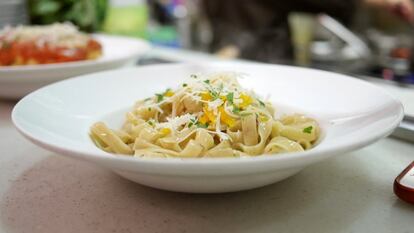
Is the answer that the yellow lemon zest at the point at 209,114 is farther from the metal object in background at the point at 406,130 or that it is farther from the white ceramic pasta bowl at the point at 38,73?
the white ceramic pasta bowl at the point at 38,73

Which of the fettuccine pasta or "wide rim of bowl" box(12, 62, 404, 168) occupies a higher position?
"wide rim of bowl" box(12, 62, 404, 168)

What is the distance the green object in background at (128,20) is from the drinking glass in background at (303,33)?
1.42m

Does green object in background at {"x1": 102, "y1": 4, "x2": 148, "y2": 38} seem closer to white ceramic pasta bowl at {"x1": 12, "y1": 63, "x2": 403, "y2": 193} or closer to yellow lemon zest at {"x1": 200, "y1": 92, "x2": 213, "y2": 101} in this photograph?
white ceramic pasta bowl at {"x1": 12, "y1": 63, "x2": 403, "y2": 193}

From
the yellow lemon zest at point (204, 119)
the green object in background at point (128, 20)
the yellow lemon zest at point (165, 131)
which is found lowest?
the green object in background at point (128, 20)

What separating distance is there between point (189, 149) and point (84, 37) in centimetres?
78

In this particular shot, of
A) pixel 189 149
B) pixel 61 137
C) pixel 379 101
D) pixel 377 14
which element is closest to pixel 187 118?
pixel 189 149

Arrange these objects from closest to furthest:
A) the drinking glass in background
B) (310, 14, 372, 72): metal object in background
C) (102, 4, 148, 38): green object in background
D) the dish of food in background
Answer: the dish of food in background
(102, 4, 148, 38): green object in background
(310, 14, 372, 72): metal object in background
the drinking glass in background

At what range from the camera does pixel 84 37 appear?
125cm

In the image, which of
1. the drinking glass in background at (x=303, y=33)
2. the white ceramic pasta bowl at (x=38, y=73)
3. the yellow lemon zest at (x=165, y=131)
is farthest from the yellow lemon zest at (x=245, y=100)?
the drinking glass in background at (x=303, y=33)

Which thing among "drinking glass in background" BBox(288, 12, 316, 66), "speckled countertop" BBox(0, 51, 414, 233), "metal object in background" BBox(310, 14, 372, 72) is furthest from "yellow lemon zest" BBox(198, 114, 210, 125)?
"drinking glass in background" BBox(288, 12, 316, 66)

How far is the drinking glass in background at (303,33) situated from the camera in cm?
286

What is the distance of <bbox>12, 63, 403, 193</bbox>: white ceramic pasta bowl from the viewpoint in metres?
0.46

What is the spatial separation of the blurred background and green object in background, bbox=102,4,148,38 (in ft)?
1.68

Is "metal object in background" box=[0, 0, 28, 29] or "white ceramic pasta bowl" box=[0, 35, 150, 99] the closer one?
"white ceramic pasta bowl" box=[0, 35, 150, 99]
